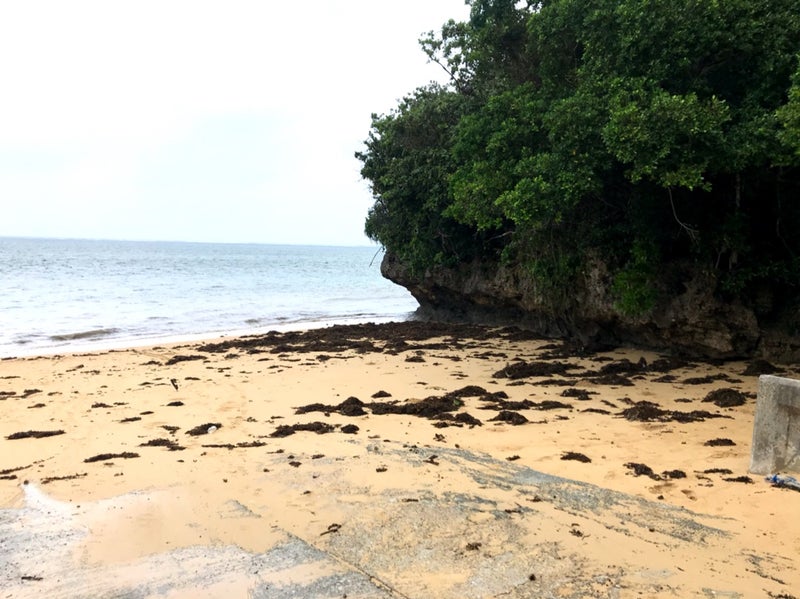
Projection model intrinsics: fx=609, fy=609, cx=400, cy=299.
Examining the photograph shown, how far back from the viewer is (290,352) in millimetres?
15422

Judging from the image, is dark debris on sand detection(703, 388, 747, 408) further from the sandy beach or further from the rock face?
the rock face

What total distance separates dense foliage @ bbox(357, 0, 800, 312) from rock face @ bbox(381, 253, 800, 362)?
1.48ft

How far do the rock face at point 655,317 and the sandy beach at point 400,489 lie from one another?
0.81 metres

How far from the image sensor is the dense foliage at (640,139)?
8305mm

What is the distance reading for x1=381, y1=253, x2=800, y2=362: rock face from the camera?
11.4m

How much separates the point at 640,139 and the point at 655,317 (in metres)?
5.60

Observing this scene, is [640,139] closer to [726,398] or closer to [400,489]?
[726,398]

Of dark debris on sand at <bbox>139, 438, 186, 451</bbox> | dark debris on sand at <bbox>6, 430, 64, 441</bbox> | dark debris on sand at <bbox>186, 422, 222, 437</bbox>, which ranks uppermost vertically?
dark debris on sand at <bbox>139, 438, 186, 451</bbox>

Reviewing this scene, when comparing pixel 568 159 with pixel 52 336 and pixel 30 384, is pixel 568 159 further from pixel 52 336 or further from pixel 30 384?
pixel 52 336

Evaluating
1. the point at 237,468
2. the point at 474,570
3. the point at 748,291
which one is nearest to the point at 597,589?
the point at 474,570

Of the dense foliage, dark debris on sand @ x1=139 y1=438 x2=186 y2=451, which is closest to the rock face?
the dense foliage

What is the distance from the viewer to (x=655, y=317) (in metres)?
12.6

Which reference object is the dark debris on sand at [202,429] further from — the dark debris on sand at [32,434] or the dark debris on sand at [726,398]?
the dark debris on sand at [726,398]

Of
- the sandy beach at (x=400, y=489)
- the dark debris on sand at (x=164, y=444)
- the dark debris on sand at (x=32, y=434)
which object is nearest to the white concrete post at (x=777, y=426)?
the sandy beach at (x=400, y=489)
